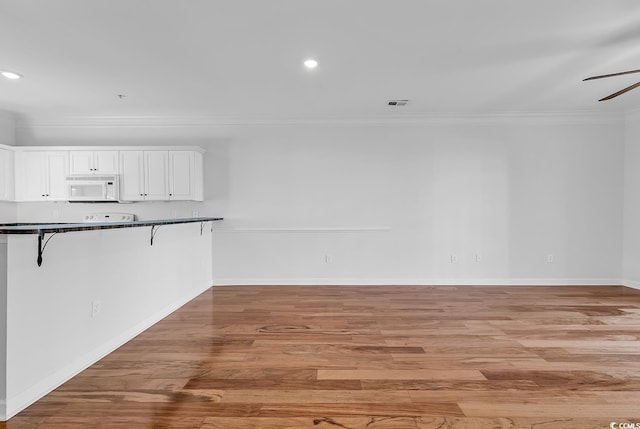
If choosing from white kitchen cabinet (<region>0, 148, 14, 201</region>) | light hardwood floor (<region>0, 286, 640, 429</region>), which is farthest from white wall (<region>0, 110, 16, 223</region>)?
light hardwood floor (<region>0, 286, 640, 429</region>)

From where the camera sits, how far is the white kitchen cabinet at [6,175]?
A: 15.7 feet

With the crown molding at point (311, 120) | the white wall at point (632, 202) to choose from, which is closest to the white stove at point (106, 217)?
the crown molding at point (311, 120)

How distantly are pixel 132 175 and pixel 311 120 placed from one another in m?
2.72

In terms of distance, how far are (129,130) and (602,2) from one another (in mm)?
5702

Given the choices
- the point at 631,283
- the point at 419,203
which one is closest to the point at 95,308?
the point at 419,203

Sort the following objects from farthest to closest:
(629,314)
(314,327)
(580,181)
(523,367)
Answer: (580,181), (629,314), (314,327), (523,367)

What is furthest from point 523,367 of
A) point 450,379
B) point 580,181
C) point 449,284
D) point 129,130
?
point 129,130

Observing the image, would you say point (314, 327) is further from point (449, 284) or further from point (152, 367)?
point (449, 284)

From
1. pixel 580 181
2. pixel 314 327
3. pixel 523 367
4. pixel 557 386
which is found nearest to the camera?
pixel 557 386

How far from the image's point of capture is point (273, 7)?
252cm

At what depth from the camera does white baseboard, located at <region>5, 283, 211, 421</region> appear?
1.90m

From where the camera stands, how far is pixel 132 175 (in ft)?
16.5

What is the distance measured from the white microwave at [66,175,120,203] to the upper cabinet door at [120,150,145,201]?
0.10 m

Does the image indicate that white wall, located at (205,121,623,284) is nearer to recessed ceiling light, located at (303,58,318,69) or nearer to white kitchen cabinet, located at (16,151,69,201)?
recessed ceiling light, located at (303,58,318,69)
